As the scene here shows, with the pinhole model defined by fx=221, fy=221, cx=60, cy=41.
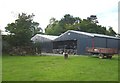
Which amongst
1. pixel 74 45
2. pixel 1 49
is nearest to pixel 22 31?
pixel 1 49

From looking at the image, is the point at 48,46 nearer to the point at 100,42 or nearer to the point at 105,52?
the point at 100,42

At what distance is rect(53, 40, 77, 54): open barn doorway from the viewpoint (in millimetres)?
32916

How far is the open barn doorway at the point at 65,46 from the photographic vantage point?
32.9m

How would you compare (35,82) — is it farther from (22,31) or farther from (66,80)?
(22,31)

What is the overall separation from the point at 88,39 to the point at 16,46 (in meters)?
9.68

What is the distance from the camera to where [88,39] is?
30.1m

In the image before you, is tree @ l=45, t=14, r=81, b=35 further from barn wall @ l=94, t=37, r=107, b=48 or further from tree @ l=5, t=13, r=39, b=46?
tree @ l=5, t=13, r=39, b=46

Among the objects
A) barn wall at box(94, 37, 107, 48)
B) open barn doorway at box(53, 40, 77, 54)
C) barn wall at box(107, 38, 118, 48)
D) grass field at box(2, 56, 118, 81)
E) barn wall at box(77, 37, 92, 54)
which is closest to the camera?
grass field at box(2, 56, 118, 81)

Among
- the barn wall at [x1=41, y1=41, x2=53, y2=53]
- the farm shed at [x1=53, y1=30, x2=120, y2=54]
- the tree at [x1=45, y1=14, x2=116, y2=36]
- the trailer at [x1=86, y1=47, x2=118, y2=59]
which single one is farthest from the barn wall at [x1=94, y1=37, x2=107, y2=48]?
the tree at [x1=45, y1=14, x2=116, y2=36]

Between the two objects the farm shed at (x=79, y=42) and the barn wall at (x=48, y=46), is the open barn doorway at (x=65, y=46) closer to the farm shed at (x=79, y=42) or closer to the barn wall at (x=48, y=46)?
the farm shed at (x=79, y=42)

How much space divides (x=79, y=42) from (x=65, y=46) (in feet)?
14.8

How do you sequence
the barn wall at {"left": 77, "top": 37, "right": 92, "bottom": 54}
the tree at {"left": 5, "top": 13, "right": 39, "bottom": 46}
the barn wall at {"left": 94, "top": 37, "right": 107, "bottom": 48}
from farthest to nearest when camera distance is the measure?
the barn wall at {"left": 94, "top": 37, "right": 107, "bottom": 48}, the barn wall at {"left": 77, "top": 37, "right": 92, "bottom": 54}, the tree at {"left": 5, "top": 13, "right": 39, "bottom": 46}

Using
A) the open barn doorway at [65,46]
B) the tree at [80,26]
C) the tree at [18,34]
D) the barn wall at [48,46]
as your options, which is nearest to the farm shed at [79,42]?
the open barn doorway at [65,46]

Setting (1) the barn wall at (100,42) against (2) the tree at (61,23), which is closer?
(1) the barn wall at (100,42)
